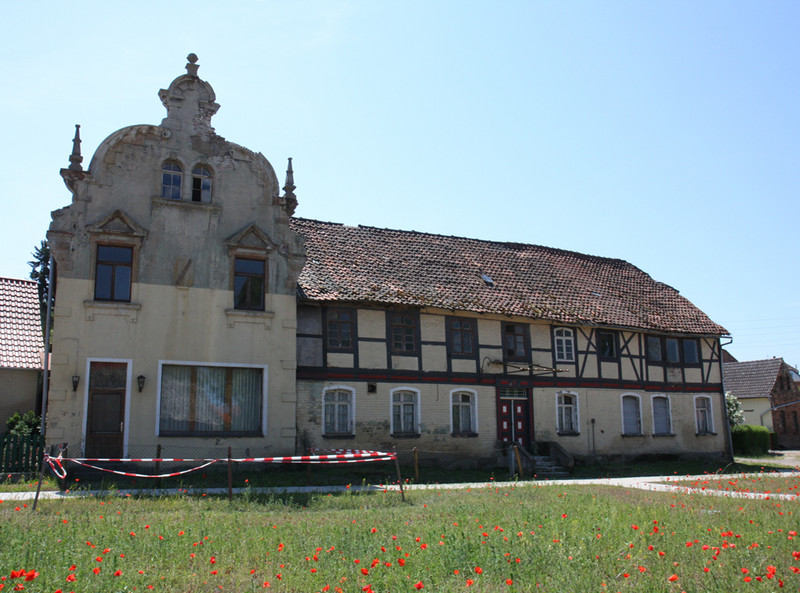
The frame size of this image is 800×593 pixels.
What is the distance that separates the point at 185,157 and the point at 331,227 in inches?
291

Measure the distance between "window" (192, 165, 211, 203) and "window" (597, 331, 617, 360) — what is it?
1577 cm

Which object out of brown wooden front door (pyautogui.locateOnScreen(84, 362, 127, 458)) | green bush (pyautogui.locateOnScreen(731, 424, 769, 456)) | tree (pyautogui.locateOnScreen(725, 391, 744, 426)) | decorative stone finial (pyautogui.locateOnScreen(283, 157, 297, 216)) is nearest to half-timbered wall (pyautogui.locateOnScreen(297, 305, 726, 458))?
decorative stone finial (pyautogui.locateOnScreen(283, 157, 297, 216))

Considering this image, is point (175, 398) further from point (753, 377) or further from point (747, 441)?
point (753, 377)

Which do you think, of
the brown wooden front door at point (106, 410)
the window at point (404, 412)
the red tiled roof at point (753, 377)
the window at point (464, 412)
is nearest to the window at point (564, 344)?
the window at point (464, 412)

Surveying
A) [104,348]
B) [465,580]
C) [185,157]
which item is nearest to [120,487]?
[104,348]

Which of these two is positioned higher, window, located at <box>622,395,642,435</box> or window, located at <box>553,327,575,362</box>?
window, located at <box>553,327,575,362</box>

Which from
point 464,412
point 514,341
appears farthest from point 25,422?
point 514,341

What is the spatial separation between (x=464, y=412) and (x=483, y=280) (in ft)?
17.8

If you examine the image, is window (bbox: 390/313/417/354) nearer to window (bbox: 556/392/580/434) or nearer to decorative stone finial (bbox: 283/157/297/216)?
decorative stone finial (bbox: 283/157/297/216)

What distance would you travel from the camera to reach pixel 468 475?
72.4ft

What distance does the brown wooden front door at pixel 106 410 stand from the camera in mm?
18859

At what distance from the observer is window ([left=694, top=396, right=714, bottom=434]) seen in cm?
3001

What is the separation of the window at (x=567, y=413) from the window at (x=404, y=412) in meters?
5.97

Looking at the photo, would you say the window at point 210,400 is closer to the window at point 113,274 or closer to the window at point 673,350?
the window at point 113,274
